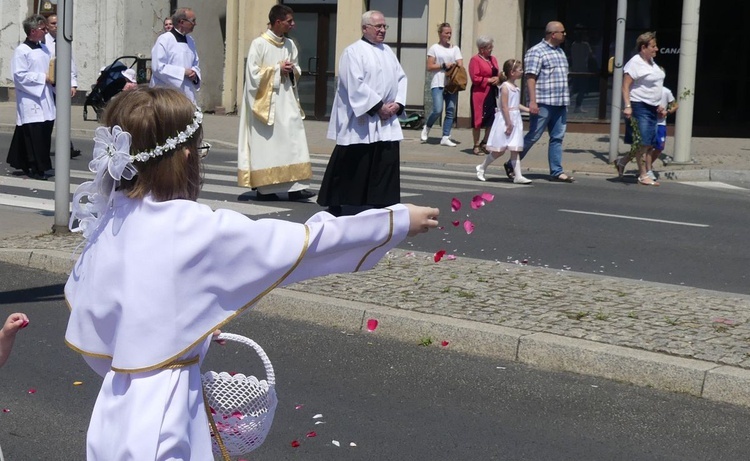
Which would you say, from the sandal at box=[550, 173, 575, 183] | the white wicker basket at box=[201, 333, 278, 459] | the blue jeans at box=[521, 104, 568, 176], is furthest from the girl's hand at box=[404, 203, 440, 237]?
the sandal at box=[550, 173, 575, 183]

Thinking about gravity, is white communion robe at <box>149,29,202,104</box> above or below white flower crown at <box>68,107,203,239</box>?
above

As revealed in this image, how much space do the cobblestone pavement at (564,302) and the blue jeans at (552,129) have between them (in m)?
6.94

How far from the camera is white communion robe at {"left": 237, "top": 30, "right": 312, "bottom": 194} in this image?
39.6 ft

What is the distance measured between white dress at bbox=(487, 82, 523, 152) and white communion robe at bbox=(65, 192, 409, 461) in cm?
1221

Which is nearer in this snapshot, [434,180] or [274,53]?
[274,53]

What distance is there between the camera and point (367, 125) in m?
11.0

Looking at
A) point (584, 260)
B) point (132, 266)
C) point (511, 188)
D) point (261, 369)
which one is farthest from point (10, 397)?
point (511, 188)

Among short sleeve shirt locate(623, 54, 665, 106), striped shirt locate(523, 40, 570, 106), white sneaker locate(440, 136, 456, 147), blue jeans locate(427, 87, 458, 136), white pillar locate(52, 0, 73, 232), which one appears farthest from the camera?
white sneaker locate(440, 136, 456, 147)

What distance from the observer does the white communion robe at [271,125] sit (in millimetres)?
12062

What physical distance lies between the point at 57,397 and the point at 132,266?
9.98ft

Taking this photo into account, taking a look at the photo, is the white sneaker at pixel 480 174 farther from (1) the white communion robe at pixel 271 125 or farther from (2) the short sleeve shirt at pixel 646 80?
(1) the white communion robe at pixel 271 125

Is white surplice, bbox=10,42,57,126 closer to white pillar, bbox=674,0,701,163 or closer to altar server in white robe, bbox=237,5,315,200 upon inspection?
altar server in white robe, bbox=237,5,315,200

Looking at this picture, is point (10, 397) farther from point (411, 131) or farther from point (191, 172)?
point (411, 131)

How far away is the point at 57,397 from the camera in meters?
5.67
